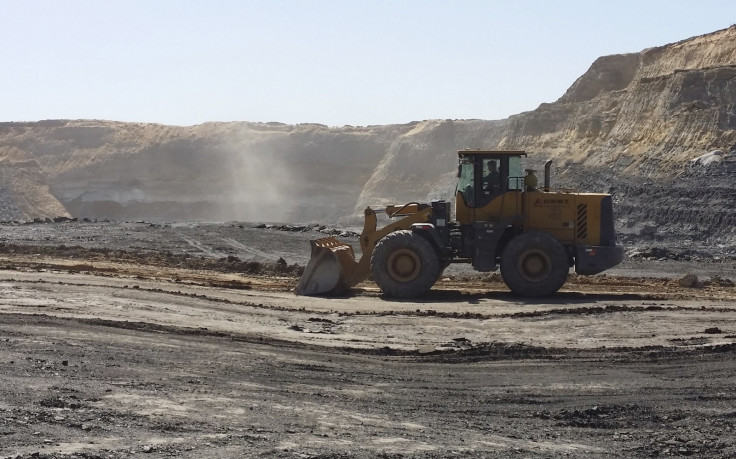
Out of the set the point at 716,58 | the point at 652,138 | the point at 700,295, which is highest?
the point at 716,58

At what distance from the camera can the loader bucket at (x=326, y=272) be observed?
1784cm

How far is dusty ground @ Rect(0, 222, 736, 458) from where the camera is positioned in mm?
7715

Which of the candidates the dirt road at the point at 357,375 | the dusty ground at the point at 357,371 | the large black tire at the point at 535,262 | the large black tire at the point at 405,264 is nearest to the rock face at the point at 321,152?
the large black tire at the point at 535,262

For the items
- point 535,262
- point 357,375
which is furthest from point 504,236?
point 357,375

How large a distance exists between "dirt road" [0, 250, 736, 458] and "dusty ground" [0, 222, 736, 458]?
3 centimetres

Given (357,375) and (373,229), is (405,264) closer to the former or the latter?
(373,229)

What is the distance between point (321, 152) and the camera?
67375 millimetres

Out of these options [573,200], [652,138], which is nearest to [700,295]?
[573,200]

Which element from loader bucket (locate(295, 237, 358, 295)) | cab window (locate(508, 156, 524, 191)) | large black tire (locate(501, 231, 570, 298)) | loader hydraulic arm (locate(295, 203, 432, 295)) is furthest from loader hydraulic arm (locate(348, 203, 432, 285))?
large black tire (locate(501, 231, 570, 298))

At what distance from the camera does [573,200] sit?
17.3 metres

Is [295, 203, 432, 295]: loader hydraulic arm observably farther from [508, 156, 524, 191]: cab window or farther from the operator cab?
[508, 156, 524, 191]: cab window

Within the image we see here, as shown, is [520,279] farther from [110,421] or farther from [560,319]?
[110,421]

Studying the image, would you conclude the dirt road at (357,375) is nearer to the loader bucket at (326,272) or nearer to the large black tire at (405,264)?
the large black tire at (405,264)

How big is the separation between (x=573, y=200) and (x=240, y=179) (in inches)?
1920
